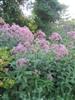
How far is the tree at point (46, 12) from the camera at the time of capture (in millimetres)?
9742

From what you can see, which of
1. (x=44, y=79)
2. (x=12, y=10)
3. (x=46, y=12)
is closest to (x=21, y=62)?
(x=44, y=79)

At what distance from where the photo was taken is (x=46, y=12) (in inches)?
385

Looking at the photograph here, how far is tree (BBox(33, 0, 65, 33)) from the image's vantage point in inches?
384

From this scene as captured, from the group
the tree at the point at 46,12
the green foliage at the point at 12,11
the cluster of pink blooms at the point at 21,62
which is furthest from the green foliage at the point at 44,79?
the tree at the point at 46,12

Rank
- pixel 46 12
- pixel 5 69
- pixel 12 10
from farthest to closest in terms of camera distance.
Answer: pixel 46 12, pixel 12 10, pixel 5 69

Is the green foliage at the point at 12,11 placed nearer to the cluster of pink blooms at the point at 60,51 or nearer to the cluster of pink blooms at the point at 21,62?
the cluster of pink blooms at the point at 60,51

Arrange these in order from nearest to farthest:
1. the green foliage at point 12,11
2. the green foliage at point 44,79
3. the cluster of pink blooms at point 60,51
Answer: the green foliage at point 44,79
the cluster of pink blooms at point 60,51
the green foliage at point 12,11

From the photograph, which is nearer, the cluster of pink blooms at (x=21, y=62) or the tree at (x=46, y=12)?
the cluster of pink blooms at (x=21, y=62)

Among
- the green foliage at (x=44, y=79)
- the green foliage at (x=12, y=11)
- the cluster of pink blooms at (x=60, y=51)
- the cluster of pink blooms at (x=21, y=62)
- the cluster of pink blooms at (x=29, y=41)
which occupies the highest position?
the green foliage at (x=12, y=11)

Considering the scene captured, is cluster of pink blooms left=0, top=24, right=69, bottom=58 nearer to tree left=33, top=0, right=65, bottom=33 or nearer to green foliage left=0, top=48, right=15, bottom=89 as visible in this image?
green foliage left=0, top=48, right=15, bottom=89

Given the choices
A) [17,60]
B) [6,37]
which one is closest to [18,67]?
[17,60]

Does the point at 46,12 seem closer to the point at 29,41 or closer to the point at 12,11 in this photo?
the point at 12,11

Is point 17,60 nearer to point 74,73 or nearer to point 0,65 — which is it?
point 0,65

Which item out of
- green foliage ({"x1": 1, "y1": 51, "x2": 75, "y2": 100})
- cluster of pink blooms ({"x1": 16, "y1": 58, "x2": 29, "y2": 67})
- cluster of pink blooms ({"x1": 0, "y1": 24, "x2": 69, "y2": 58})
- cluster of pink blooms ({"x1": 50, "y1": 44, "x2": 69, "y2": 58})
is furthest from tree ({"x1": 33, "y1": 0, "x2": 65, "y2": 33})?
cluster of pink blooms ({"x1": 16, "y1": 58, "x2": 29, "y2": 67})
